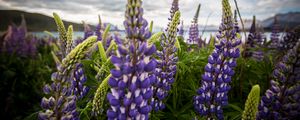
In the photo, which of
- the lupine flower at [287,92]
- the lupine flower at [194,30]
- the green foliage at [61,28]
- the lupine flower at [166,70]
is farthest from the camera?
the lupine flower at [194,30]

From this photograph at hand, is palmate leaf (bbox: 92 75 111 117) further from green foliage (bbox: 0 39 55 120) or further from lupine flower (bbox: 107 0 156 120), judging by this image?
green foliage (bbox: 0 39 55 120)

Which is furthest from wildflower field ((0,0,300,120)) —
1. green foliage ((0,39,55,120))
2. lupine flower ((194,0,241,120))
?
green foliage ((0,39,55,120))

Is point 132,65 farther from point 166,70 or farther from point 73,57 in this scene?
point 166,70

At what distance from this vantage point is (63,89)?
5.71 feet

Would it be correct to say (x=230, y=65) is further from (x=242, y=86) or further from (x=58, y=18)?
(x=58, y=18)

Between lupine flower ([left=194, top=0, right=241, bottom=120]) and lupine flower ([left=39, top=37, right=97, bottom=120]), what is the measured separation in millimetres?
1248

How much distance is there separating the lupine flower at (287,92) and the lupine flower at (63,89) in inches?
53.3

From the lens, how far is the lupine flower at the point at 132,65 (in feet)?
5.18

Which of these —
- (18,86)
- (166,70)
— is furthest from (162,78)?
(18,86)

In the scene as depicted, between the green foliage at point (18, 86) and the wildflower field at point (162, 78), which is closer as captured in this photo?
the wildflower field at point (162, 78)

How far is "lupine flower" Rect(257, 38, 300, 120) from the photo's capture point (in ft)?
6.91

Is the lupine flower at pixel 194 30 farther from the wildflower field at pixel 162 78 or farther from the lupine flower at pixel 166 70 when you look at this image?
the lupine flower at pixel 166 70

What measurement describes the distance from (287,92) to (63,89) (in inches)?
60.1

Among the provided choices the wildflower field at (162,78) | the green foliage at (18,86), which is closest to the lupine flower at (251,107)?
the wildflower field at (162,78)
